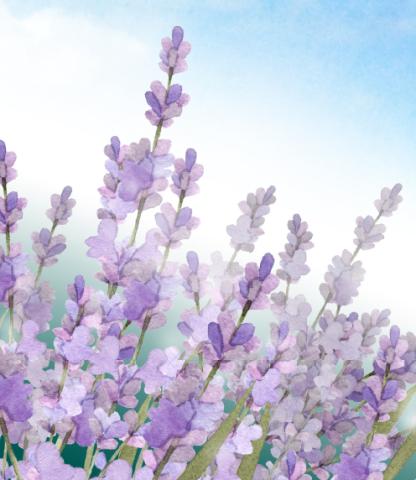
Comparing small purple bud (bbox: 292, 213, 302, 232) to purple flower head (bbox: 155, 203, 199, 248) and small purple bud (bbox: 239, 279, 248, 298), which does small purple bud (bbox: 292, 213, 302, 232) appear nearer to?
purple flower head (bbox: 155, 203, 199, 248)

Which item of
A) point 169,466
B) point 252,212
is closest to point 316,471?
point 169,466

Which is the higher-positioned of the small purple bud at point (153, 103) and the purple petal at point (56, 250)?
the small purple bud at point (153, 103)

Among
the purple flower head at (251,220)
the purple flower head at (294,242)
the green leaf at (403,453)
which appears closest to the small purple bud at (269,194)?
the purple flower head at (251,220)

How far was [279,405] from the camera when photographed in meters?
1.10

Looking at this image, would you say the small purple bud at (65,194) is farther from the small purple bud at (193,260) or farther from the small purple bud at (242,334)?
the small purple bud at (242,334)

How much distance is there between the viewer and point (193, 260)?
1031mm

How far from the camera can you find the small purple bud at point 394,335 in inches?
42.5

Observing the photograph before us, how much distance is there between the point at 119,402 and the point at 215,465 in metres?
0.24

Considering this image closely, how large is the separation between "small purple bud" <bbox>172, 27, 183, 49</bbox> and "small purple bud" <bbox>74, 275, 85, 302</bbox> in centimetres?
39

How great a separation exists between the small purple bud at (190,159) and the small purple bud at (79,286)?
25 cm

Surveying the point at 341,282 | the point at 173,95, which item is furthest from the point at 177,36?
the point at 341,282

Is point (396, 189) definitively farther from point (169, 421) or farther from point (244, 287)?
point (169, 421)

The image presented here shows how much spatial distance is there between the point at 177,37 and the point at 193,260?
359 millimetres

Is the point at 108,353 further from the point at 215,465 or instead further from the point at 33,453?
the point at 215,465
